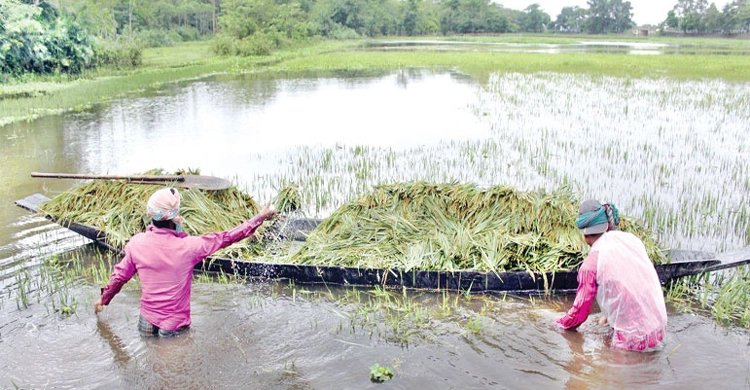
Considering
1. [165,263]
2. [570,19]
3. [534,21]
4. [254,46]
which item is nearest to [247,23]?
[254,46]

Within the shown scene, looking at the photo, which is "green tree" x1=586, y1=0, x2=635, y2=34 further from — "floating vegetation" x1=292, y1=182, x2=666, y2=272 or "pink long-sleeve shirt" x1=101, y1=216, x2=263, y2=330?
"pink long-sleeve shirt" x1=101, y1=216, x2=263, y2=330

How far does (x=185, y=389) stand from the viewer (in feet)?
12.1

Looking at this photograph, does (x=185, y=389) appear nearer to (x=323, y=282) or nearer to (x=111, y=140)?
(x=323, y=282)

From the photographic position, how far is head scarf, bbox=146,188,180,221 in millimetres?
3625

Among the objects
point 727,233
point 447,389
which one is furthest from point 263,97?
point 447,389

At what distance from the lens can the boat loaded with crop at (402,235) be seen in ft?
16.4

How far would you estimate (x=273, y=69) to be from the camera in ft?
89.6

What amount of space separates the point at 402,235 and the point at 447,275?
74 cm

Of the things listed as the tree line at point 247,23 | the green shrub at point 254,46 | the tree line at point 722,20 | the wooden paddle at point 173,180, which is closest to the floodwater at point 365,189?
the wooden paddle at point 173,180

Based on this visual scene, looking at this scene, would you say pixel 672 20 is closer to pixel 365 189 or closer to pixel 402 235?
pixel 365 189

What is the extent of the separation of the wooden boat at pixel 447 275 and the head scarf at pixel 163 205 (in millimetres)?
1661

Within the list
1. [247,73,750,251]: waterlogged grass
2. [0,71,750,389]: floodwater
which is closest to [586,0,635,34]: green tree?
[0,71,750,389]: floodwater

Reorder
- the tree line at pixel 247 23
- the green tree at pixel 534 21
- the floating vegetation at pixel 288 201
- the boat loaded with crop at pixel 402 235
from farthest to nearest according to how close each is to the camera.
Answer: the green tree at pixel 534 21 → the tree line at pixel 247 23 → the floating vegetation at pixel 288 201 → the boat loaded with crop at pixel 402 235

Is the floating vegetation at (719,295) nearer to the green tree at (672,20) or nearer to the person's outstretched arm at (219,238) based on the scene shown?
the person's outstretched arm at (219,238)
